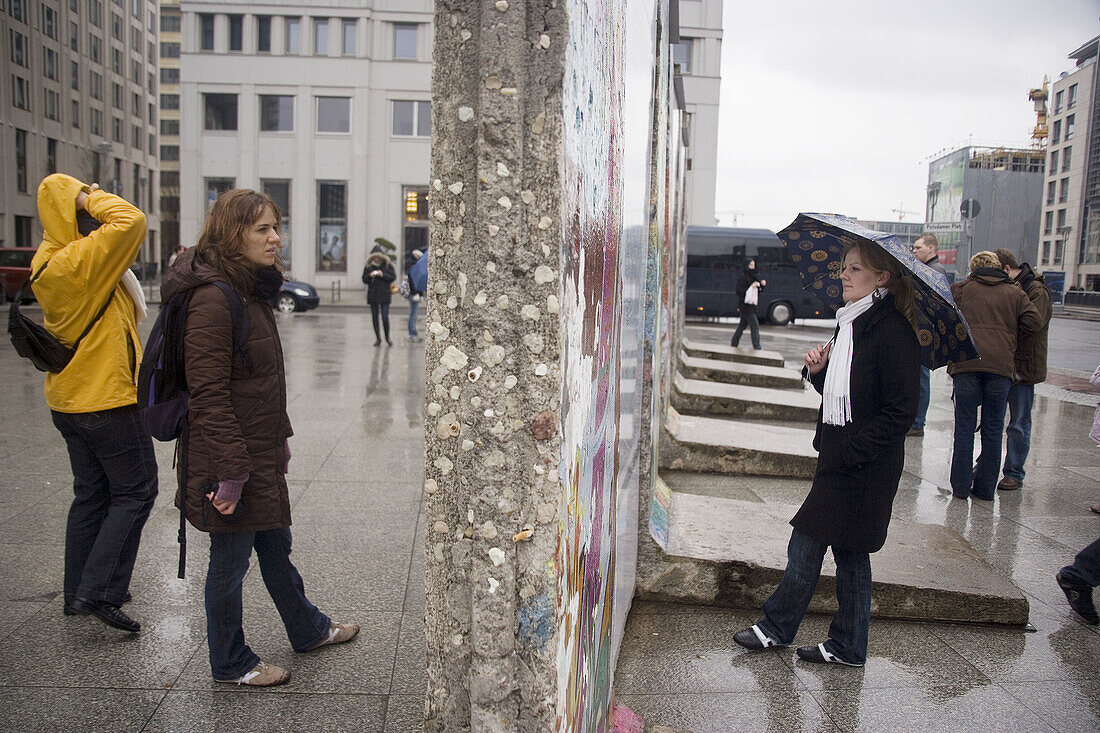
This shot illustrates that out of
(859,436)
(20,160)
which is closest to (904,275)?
(859,436)

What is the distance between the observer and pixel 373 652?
3496mm

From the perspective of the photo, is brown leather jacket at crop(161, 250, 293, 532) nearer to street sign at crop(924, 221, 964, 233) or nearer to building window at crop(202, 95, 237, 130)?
building window at crop(202, 95, 237, 130)

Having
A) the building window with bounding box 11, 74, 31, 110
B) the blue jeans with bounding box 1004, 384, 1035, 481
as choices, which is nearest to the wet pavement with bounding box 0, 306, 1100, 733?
the blue jeans with bounding box 1004, 384, 1035, 481

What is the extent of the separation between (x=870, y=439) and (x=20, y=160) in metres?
52.2

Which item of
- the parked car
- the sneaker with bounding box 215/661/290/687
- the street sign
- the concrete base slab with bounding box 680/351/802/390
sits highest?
the street sign

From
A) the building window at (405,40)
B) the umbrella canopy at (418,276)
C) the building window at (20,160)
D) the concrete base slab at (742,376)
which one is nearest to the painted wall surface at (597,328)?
the concrete base slab at (742,376)

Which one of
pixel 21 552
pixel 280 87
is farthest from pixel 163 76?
pixel 21 552

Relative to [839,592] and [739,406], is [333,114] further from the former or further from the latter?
[839,592]

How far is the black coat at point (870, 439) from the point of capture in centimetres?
329

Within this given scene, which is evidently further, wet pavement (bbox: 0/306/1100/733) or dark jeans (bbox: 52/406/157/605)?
Answer: dark jeans (bbox: 52/406/157/605)

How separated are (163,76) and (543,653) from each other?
99.0m

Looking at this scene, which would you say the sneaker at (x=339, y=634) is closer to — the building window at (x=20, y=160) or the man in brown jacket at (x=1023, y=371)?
the man in brown jacket at (x=1023, y=371)

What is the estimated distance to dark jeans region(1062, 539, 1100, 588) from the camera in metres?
4.08

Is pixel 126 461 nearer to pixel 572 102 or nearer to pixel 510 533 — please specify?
pixel 510 533
